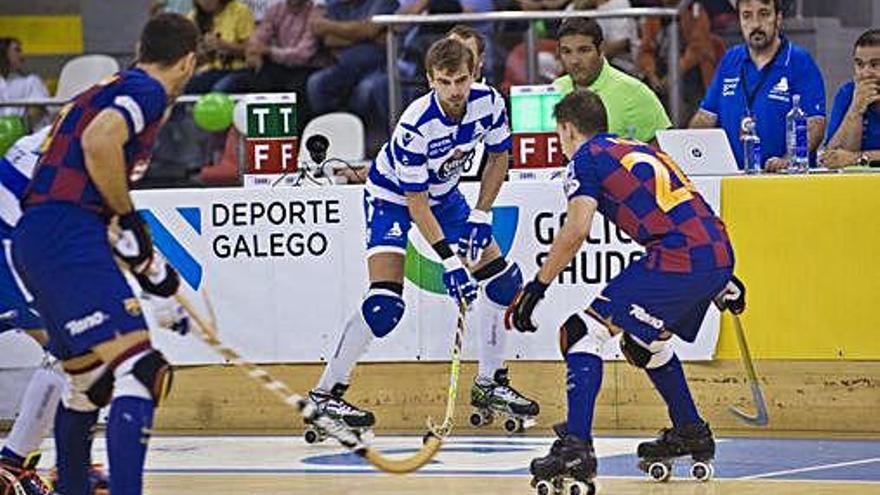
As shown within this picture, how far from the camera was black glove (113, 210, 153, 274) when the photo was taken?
29.8 feet

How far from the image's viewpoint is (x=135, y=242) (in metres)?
9.07

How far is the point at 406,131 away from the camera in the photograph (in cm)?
1234

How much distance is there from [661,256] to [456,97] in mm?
2035

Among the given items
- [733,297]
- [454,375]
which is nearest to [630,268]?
[733,297]

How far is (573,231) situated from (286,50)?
6679mm

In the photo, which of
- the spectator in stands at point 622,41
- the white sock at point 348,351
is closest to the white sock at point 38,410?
the white sock at point 348,351

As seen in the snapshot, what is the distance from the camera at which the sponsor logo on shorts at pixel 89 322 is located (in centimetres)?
898

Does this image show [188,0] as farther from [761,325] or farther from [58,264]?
[58,264]

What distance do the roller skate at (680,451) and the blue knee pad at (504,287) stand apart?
1860 mm

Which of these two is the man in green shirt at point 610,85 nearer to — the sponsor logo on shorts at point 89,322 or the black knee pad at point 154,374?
the black knee pad at point 154,374

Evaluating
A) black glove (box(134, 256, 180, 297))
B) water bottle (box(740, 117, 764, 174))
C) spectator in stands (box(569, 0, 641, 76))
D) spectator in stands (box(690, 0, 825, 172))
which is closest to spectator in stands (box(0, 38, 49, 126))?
spectator in stands (box(569, 0, 641, 76))

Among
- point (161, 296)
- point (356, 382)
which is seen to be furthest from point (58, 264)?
point (356, 382)

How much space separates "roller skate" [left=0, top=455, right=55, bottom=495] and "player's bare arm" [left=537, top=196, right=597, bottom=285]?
8.07ft

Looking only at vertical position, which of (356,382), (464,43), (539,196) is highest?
(464,43)
